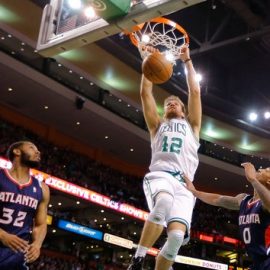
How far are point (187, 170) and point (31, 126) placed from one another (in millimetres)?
19504

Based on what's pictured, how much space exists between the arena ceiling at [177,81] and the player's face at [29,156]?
14.2 m

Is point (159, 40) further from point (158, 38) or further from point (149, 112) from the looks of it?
point (149, 112)

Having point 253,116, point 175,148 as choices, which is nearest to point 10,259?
point 175,148

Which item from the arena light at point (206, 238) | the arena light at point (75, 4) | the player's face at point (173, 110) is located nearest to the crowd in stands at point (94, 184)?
the arena light at point (206, 238)

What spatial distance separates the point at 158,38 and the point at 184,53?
0.84 meters

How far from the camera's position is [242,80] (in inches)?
1027

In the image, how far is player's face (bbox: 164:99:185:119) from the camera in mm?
5508

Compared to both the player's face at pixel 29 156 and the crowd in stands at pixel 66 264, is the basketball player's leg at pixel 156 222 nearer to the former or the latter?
the player's face at pixel 29 156

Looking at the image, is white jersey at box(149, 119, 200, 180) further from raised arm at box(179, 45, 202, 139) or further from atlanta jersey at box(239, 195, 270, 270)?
atlanta jersey at box(239, 195, 270, 270)

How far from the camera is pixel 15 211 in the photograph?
4.44 meters

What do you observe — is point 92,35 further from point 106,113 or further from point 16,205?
point 106,113

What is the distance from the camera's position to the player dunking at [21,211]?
4293 mm

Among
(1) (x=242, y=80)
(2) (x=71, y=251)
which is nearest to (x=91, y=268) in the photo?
(2) (x=71, y=251)

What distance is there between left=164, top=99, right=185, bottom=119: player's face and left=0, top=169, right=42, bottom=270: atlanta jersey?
176 centimetres
